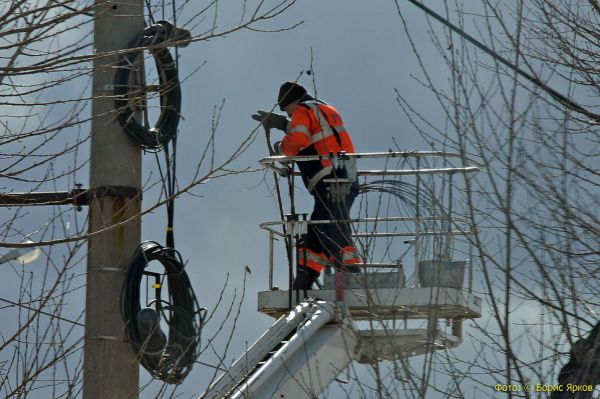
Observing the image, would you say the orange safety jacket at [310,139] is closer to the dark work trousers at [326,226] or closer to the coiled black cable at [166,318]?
the dark work trousers at [326,226]

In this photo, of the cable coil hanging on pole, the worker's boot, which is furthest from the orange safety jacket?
the cable coil hanging on pole

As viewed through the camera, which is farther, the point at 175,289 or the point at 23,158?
the point at 175,289

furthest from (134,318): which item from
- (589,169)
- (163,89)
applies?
(589,169)

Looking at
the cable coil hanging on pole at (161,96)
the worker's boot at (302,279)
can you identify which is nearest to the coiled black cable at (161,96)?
the cable coil hanging on pole at (161,96)

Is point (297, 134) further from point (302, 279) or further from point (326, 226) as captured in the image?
point (302, 279)

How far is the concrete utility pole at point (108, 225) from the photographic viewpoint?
9.53m

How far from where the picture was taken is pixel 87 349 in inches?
379

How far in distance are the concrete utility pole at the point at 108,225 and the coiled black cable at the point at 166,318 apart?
0.40 feet

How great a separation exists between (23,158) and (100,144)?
7.22ft

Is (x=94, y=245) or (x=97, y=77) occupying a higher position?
(x=97, y=77)

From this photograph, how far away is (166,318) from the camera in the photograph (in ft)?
37.0

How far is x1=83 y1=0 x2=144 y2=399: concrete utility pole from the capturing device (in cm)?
953

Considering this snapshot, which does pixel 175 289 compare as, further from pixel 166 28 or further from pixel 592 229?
pixel 592 229

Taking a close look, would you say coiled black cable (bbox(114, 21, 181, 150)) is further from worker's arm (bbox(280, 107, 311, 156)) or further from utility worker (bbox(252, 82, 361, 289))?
worker's arm (bbox(280, 107, 311, 156))
